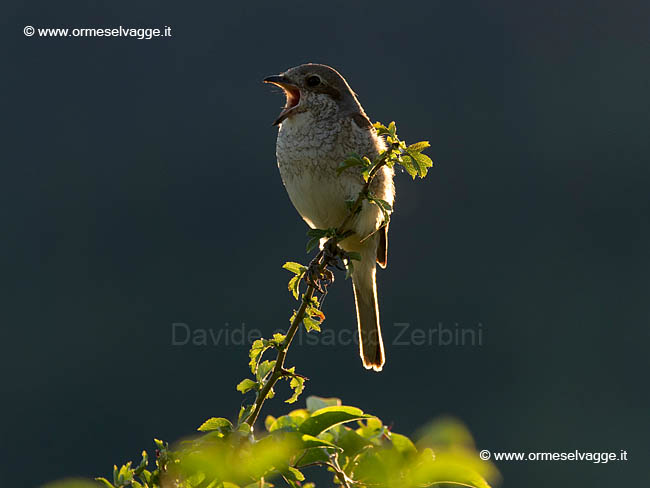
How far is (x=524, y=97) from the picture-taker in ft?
124

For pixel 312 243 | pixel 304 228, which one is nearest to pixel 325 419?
pixel 312 243

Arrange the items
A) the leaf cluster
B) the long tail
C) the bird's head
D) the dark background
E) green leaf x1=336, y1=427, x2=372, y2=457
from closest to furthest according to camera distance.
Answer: the leaf cluster < green leaf x1=336, y1=427, x2=372, y2=457 < the bird's head < the long tail < the dark background

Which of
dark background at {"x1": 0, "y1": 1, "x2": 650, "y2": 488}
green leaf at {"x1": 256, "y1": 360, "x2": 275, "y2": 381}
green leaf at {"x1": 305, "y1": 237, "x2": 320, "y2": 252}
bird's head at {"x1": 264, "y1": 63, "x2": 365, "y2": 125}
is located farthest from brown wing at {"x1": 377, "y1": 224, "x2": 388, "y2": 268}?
dark background at {"x1": 0, "y1": 1, "x2": 650, "y2": 488}

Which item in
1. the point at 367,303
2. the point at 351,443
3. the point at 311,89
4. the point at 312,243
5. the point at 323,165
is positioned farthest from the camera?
the point at 367,303

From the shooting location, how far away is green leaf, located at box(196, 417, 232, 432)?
1302mm

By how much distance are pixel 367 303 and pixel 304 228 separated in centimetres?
1626

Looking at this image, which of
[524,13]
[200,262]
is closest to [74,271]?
[200,262]

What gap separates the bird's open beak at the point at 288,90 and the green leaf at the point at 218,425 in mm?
1968

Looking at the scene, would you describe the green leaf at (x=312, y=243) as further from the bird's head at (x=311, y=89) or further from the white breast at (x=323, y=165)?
the bird's head at (x=311, y=89)

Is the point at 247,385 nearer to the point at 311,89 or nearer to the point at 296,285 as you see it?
the point at 296,285

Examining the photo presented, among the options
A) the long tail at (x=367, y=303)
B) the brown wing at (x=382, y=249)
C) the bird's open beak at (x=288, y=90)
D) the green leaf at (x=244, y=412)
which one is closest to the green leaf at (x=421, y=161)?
the green leaf at (x=244, y=412)

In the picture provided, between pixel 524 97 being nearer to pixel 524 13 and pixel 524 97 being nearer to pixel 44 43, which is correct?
pixel 524 13

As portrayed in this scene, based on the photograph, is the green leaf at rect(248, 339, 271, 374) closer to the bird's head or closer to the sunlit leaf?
the sunlit leaf

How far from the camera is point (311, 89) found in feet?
10.7
